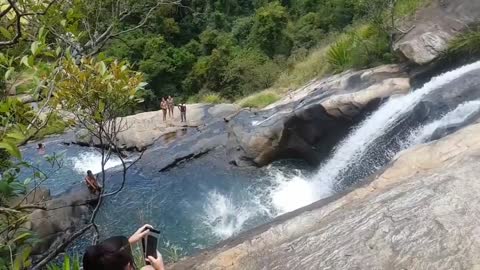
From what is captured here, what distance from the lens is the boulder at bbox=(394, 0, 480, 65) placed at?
1197cm

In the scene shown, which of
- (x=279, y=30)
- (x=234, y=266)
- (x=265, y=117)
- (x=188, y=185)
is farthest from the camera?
(x=279, y=30)

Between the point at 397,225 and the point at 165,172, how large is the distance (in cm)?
1187

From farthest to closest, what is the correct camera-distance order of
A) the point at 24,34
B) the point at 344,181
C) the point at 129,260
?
the point at 344,181
the point at 24,34
the point at 129,260

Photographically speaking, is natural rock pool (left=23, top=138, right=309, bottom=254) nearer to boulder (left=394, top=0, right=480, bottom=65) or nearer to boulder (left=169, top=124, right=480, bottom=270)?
boulder (left=394, top=0, right=480, bottom=65)

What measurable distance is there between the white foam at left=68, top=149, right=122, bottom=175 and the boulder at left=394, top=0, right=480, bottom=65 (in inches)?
481

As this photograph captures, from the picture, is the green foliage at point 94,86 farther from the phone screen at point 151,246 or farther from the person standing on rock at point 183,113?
the person standing on rock at point 183,113

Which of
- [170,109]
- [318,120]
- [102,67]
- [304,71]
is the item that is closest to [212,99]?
[170,109]

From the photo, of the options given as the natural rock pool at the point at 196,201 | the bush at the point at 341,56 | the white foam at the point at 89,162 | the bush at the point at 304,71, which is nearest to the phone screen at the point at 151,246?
the natural rock pool at the point at 196,201

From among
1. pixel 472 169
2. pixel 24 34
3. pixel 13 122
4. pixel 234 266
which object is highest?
pixel 24 34

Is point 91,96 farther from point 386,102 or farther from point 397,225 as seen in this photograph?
point 386,102

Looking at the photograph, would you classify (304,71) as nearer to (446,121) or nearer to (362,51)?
(362,51)

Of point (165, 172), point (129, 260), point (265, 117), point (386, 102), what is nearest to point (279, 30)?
point (265, 117)

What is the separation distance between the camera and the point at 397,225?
3.91 metres

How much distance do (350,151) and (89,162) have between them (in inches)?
509
